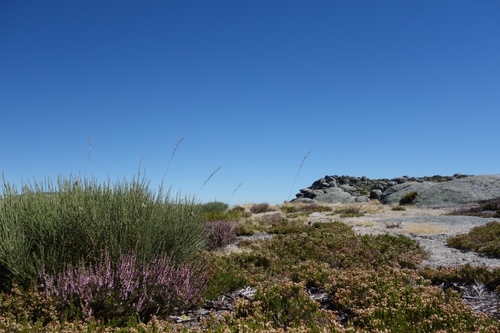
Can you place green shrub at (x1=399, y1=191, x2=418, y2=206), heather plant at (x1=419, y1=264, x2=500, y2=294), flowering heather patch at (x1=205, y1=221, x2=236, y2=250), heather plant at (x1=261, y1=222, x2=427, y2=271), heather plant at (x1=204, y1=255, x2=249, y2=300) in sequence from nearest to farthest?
1. heather plant at (x1=204, y1=255, x2=249, y2=300)
2. heather plant at (x1=419, y1=264, x2=500, y2=294)
3. heather plant at (x1=261, y1=222, x2=427, y2=271)
4. flowering heather patch at (x1=205, y1=221, x2=236, y2=250)
5. green shrub at (x1=399, y1=191, x2=418, y2=206)

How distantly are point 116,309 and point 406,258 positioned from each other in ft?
24.3

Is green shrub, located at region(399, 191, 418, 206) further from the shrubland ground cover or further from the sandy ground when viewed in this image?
the shrubland ground cover

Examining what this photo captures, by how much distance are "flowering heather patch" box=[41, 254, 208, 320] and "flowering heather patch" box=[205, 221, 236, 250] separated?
618 cm

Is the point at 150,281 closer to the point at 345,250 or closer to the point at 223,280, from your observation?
the point at 223,280

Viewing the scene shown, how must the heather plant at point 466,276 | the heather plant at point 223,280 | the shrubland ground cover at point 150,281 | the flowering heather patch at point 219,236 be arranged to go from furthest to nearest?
the flowering heather patch at point 219,236 < the heather plant at point 466,276 < the heather plant at point 223,280 < the shrubland ground cover at point 150,281

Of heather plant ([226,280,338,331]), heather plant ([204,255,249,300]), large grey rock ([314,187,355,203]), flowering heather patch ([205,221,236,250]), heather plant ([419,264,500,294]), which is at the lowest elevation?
heather plant ([419,264,500,294])

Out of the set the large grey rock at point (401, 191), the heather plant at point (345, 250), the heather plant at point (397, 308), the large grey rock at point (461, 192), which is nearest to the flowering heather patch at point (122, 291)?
the heather plant at point (397, 308)

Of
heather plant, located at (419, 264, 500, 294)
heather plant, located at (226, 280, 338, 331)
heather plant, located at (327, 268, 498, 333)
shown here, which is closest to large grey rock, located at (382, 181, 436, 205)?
heather plant, located at (419, 264, 500, 294)

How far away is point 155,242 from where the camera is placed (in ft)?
20.9

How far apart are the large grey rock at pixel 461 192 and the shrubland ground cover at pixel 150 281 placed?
73.1 ft

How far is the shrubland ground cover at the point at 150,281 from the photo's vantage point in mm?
4574

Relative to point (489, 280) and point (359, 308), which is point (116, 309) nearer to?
point (359, 308)

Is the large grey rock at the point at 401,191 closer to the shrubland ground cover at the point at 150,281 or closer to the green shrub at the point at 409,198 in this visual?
the green shrub at the point at 409,198

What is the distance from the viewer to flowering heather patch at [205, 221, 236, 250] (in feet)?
38.1
